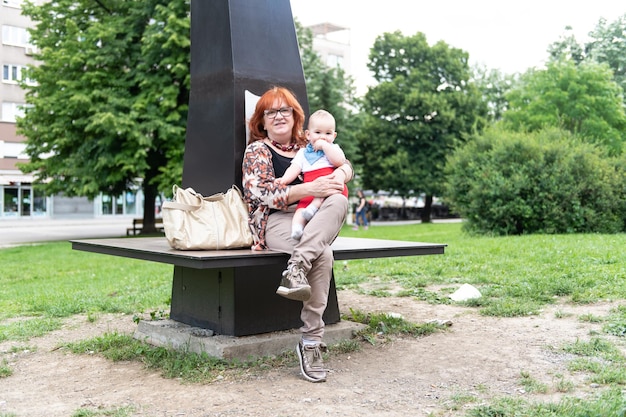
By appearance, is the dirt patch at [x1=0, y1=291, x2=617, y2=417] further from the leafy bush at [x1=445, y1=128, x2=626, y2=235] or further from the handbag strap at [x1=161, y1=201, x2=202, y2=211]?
the leafy bush at [x1=445, y1=128, x2=626, y2=235]

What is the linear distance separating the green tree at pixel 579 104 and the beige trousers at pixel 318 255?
2693 centimetres

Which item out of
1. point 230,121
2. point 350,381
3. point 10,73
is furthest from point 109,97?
point 10,73

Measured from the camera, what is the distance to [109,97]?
856 inches

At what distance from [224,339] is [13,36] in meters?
43.2

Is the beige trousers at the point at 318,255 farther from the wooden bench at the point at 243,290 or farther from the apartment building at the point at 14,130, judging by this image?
the apartment building at the point at 14,130

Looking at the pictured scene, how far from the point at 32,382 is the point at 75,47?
2065 cm

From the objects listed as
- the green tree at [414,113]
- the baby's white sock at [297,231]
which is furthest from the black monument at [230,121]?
the green tree at [414,113]

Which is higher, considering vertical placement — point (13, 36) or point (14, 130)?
point (13, 36)

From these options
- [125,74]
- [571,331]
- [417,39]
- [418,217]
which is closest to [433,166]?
[417,39]

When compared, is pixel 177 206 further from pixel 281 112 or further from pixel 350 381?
→ pixel 350 381

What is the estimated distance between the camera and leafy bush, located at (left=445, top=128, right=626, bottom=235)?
15914mm

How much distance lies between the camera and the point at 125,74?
2322 centimetres

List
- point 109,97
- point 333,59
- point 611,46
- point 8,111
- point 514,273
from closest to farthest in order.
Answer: point 514,273
point 109,97
point 611,46
point 8,111
point 333,59

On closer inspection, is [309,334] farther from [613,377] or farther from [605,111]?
[605,111]
